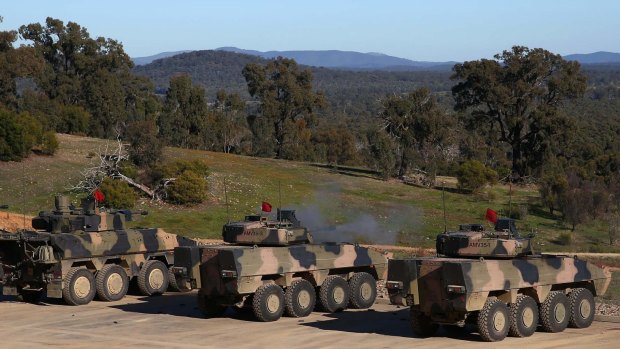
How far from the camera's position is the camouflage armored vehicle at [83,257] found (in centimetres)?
2364

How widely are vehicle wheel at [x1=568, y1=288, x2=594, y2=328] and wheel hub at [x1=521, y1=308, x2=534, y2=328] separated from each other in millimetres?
1166

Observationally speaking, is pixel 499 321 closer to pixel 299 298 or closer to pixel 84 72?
pixel 299 298

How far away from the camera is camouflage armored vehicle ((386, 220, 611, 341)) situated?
18.4 m

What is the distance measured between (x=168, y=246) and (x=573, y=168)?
48285 mm

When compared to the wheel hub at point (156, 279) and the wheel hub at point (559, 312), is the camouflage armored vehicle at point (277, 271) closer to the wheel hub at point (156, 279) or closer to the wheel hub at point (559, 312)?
the wheel hub at point (156, 279)

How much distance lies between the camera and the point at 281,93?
278 feet

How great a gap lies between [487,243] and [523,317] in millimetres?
1543

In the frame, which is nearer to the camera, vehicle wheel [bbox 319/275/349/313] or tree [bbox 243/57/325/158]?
vehicle wheel [bbox 319/275/349/313]

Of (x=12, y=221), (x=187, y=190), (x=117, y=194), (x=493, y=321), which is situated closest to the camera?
(x=493, y=321)

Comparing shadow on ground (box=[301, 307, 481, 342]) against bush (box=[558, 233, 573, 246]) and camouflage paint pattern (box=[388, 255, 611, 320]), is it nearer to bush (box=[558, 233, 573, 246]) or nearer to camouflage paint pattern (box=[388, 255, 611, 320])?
camouflage paint pattern (box=[388, 255, 611, 320])

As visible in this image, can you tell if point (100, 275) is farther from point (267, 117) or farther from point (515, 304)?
point (267, 117)

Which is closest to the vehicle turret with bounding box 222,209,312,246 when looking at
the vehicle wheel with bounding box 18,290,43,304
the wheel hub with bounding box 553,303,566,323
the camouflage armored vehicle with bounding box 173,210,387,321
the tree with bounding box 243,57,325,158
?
the camouflage armored vehicle with bounding box 173,210,387,321

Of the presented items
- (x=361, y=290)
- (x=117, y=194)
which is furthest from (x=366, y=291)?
(x=117, y=194)

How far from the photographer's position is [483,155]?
7825 centimetres
